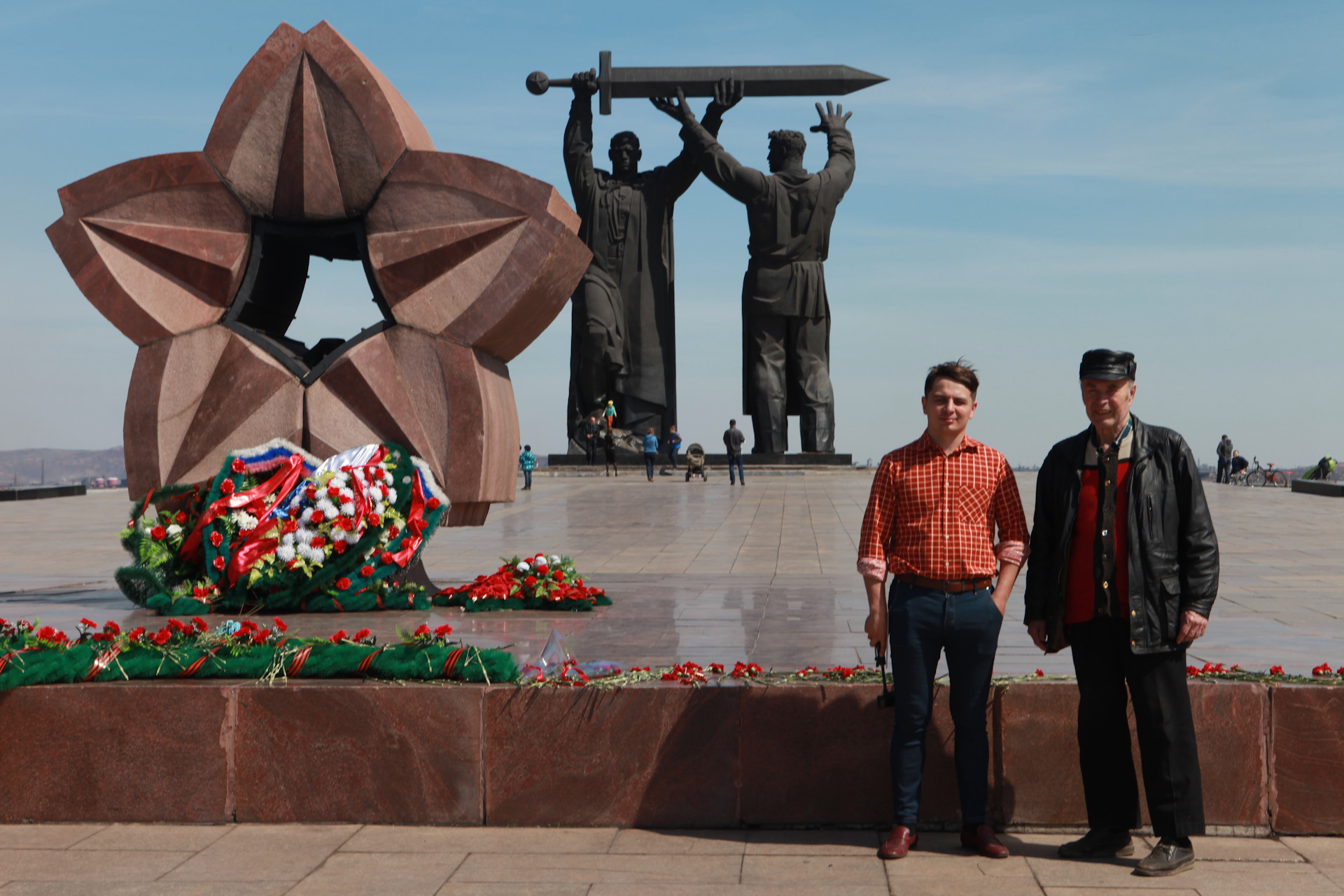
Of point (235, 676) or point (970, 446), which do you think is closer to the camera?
point (970, 446)

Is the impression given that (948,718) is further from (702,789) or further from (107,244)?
(107,244)

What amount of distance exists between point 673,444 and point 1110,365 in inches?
924

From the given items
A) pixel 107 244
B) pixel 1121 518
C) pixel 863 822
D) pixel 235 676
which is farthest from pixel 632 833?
pixel 107 244

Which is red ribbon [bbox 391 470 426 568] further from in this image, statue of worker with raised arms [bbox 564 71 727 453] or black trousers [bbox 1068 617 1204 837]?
statue of worker with raised arms [bbox 564 71 727 453]

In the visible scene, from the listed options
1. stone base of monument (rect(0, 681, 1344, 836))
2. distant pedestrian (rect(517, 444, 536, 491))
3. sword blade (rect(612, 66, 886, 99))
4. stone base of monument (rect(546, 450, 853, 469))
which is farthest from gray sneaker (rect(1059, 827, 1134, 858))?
sword blade (rect(612, 66, 886, 99))

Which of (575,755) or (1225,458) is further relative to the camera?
(1225,458)

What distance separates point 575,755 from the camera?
3795 millimetres

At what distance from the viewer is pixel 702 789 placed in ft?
12.4

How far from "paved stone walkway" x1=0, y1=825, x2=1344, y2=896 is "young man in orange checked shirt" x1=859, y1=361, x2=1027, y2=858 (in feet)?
0.66

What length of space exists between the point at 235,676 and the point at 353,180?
373 cm

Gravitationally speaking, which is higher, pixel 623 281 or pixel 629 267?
pixel 629 267

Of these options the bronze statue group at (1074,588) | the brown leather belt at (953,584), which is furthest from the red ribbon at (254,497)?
the brown leather belt at (953,584)

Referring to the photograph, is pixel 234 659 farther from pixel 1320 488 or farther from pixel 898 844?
pixel 1320 488

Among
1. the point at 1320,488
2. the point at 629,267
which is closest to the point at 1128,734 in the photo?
the point at 1320,488
